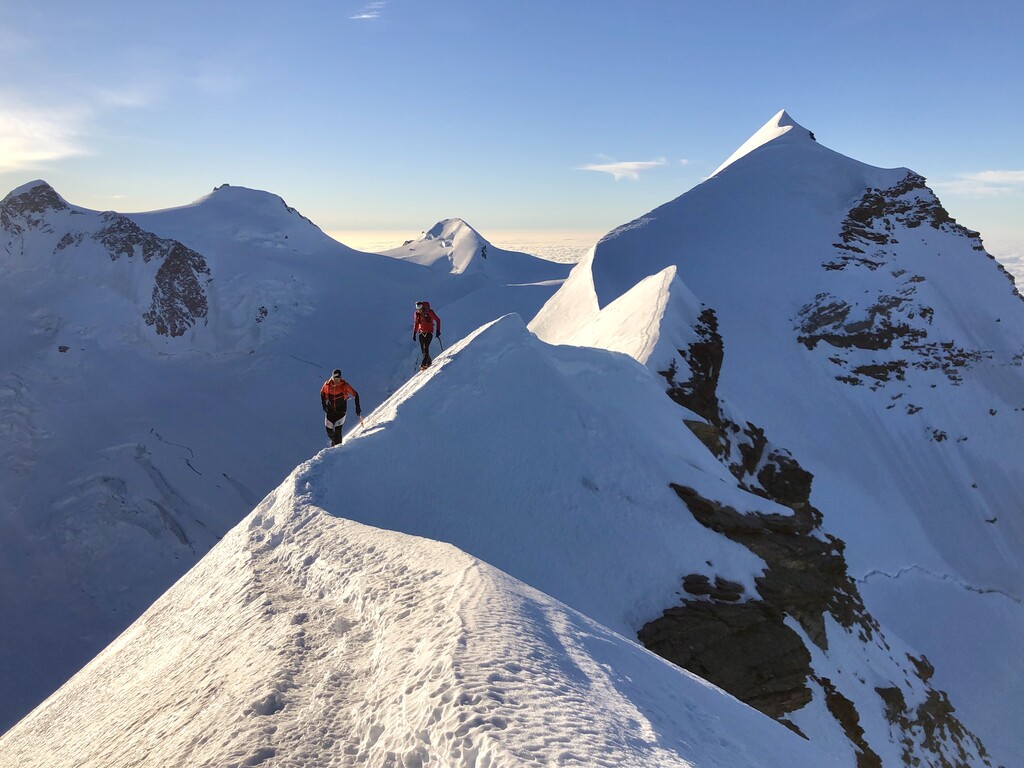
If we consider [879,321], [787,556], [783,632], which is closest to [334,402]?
[783,632]

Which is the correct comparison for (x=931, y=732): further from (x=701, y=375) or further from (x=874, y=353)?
(x=874, y=353)

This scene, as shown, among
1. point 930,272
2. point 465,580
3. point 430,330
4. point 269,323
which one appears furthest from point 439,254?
point 465,580

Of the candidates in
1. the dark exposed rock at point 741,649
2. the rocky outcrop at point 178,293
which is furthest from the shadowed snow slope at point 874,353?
the rocky outcrop at point 178,293

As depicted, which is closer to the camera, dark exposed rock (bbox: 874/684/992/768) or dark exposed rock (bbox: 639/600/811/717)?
dark exposed rock (bbox: 639/600/811/717)

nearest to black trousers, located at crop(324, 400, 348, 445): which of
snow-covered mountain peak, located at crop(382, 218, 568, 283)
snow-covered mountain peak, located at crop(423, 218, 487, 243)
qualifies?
snow-covered mountain peak, located at crop(382, 218, 568, 283)

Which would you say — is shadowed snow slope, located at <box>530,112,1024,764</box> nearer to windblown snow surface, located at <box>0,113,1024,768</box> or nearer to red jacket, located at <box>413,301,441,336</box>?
windblown snow surface, located at <box>0,113,1024,768</box>
